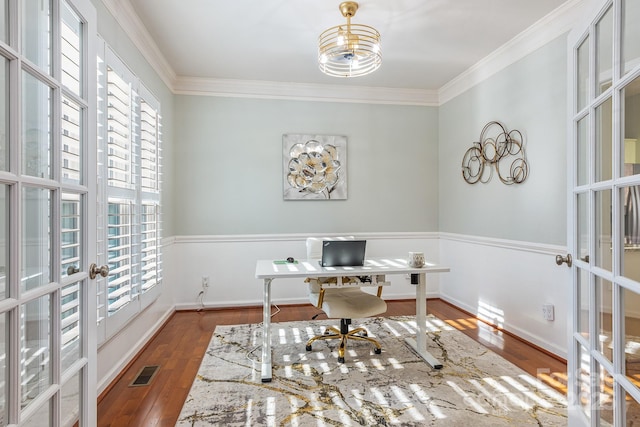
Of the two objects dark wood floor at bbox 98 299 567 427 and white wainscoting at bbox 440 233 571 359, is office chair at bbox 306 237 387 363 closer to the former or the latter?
dark wood floor at bbox 98 299 567 427

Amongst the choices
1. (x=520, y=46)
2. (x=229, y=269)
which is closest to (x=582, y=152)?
(x=520, y=46)

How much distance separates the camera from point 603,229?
4.04 ft

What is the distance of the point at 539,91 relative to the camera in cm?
293

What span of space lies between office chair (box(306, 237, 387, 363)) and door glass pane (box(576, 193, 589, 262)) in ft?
4.73

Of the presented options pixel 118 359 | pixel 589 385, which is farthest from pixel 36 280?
pixel 589 385

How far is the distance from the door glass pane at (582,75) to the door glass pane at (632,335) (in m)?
0.77

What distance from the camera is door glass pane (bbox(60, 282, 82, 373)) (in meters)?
1.27

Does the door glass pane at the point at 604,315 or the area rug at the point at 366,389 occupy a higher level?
the door glass pane at the point at 604,315

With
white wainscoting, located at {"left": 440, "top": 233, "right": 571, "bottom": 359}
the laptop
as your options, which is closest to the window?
the laptop

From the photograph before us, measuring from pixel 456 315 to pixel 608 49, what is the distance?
3.17m

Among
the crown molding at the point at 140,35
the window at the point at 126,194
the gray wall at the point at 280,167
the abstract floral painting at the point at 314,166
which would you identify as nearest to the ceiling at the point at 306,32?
the crown molding at the point at 140,35

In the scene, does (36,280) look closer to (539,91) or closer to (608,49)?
(608,49)

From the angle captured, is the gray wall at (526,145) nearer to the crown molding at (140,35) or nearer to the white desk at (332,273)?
the white desk at (332,273)

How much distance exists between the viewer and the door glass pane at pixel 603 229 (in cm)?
119
